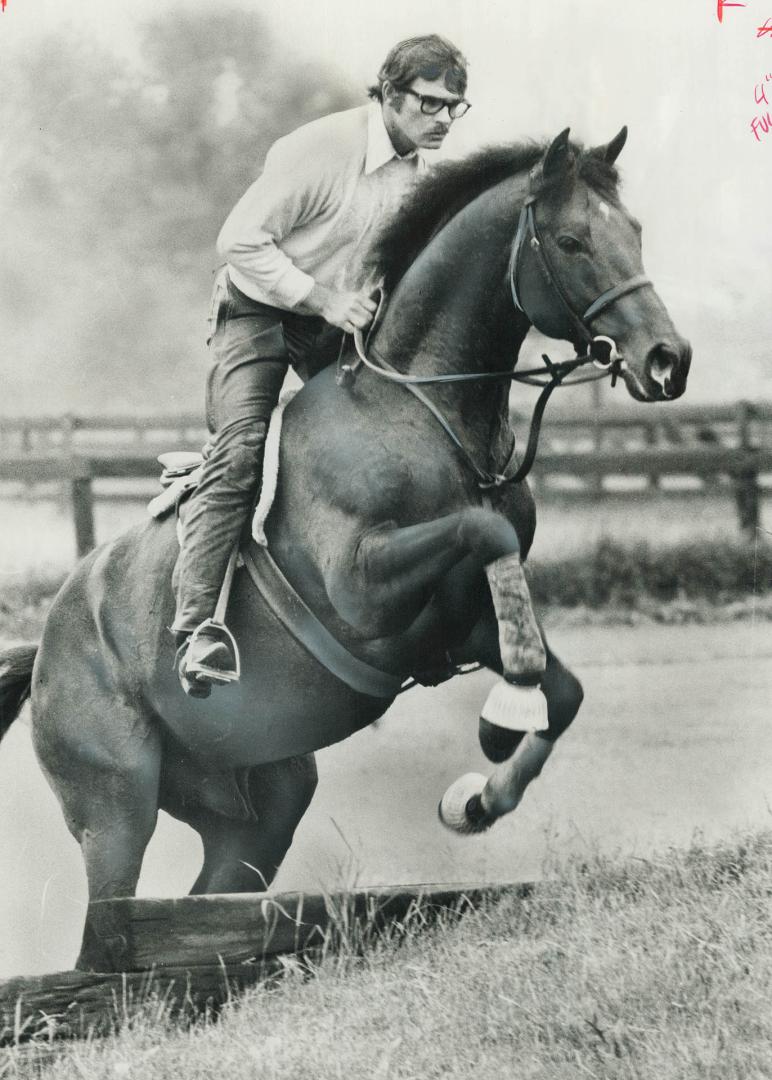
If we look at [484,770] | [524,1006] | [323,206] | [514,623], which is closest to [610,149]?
[323,206]

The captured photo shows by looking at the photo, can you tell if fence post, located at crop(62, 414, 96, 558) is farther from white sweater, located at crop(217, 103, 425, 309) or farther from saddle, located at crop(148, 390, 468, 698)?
white sweater, located at crop(217, 103, 425, 309)

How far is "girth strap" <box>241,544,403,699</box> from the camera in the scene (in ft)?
14.1

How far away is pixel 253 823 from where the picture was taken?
461 centimetres

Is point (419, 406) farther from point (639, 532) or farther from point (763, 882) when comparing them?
point (763, 882)

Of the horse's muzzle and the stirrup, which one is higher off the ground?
the horse's muzzle

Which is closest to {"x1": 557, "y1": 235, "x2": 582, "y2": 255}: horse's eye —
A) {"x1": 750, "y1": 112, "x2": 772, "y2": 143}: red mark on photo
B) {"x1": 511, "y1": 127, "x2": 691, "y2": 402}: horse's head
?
{"x1": 511, "y1": 127, "x2": 691, "y2": 402}: horse's head

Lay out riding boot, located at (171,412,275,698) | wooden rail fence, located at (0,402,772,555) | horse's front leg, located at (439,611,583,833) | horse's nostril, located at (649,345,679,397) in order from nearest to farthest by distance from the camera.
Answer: horse's nostril, located at (649,345,679,397), riding boot, located at (171,412,275,698), horse's front leg, located at (439,611,583,833), wooden rail fence, located at (0,402,772,555)

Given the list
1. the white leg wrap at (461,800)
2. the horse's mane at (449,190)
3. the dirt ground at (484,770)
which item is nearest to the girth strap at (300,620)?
the dirt ground at (484,770)

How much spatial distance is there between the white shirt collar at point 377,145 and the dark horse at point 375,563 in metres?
0.24

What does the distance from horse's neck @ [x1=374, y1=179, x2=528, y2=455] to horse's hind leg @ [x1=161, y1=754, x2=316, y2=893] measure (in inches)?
50.8

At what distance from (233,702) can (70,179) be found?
1782 mm

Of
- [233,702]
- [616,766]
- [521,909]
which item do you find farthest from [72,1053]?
[616,766]

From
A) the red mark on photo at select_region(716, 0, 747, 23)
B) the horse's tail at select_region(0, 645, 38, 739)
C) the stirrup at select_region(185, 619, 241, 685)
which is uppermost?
the red mark on photo at select_region(716, 0, 747, 23)

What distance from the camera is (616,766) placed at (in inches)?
187
